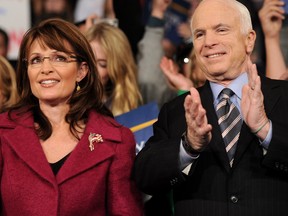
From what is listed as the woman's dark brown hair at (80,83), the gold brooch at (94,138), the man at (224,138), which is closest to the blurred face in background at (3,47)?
the woman's dark brown hair at (80,83)

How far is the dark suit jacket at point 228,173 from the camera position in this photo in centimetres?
291

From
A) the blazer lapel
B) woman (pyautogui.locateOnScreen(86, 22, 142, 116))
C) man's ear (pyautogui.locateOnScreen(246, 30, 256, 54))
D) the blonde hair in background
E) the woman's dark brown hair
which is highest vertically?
man's ear (pyautogui.locateOnScreen(246, 30, 256, 54))

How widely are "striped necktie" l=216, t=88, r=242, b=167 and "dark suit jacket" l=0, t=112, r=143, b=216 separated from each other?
0.46 m

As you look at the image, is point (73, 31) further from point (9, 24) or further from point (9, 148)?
point (9, 24)

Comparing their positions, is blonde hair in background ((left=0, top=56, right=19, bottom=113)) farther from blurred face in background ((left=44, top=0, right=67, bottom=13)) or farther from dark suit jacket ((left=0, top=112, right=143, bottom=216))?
blurred face in background ((left=44, top=0, right=67, bottom=13))

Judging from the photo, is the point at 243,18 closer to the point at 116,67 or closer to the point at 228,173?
the point at 228,173

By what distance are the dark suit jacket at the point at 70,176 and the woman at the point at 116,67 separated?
1052 millimetres

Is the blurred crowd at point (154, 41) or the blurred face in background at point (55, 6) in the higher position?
the blurred crowd at point (154, 41)

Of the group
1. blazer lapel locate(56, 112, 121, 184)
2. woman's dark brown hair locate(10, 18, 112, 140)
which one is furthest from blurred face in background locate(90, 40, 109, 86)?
blazer lapel locate(56, 112, 121, 184)

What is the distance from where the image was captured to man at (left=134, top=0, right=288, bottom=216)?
285cm

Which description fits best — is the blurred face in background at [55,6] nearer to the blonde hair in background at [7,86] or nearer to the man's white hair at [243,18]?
the blonde hair in background at [7,86]

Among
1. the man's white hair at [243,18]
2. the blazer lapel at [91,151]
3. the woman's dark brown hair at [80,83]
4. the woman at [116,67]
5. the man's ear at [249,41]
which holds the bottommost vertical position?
the woman at [116,67]

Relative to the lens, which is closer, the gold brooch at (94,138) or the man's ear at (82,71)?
the gold brooch at (94,138)

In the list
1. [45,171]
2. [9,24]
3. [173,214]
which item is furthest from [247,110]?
[9,24]
